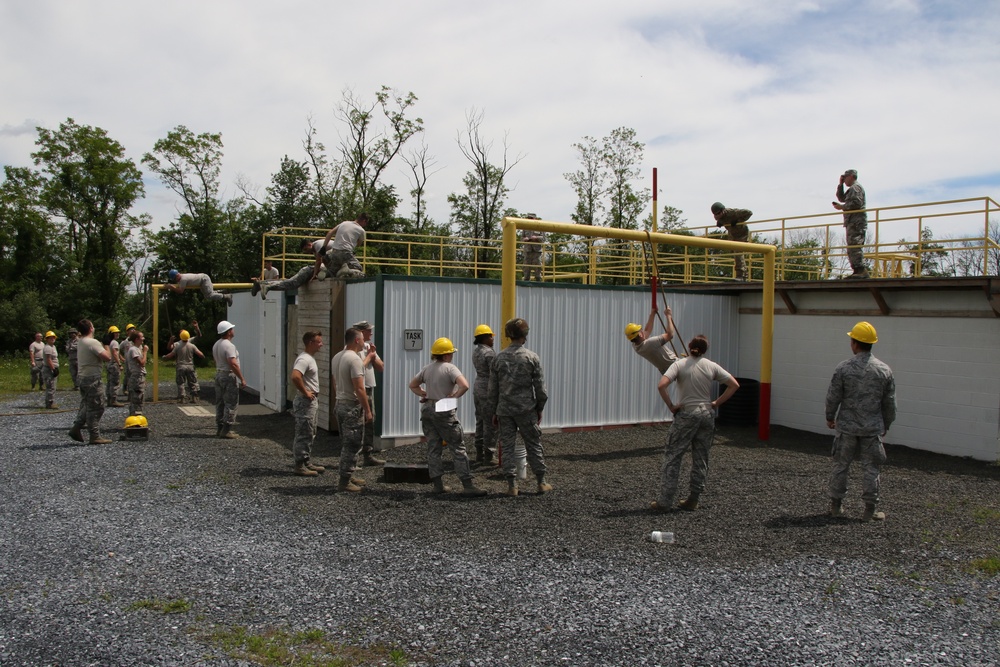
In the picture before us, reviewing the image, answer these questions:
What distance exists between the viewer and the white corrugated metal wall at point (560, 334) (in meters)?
11.5

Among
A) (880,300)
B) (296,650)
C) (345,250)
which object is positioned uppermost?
(345,250)

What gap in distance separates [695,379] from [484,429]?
127 inches

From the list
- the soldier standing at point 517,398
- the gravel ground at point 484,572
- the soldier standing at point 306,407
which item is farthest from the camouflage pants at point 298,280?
the soldier standing at point 517,398

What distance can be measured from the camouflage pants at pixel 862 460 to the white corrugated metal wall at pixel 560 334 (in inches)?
223

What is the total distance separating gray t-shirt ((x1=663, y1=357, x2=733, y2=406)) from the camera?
310 inches

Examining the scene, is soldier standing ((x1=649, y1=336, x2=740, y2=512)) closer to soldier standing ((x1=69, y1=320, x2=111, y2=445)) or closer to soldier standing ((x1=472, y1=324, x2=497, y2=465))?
soldier standing ((x1=472, y1=324, x2=497, y2=465))

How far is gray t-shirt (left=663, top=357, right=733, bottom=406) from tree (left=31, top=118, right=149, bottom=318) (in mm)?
38474

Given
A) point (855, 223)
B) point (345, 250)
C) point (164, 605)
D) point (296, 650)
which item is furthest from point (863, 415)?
point (345, 250)

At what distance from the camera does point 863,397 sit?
299 inches

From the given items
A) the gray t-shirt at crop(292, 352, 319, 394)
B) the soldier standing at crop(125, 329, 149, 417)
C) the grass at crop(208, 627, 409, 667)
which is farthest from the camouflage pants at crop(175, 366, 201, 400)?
the grass at crop(208, 627, 409, 667)

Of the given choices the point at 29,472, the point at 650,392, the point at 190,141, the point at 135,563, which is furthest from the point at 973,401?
the point at 190,141

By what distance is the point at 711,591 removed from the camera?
5.64m

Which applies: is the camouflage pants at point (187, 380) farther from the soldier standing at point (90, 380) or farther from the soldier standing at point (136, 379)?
the soldier standing at point (90, 380)

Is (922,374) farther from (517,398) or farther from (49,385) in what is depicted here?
(49,385)
